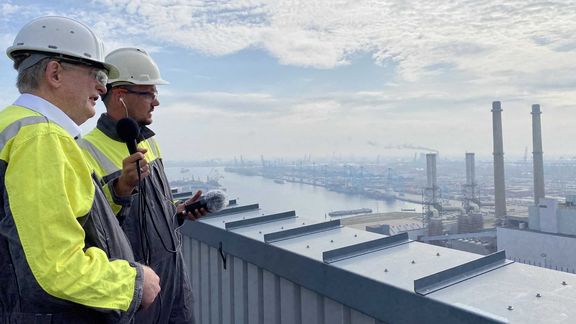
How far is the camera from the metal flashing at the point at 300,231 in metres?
2.24

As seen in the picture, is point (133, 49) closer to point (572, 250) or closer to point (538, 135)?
point (572, 250)

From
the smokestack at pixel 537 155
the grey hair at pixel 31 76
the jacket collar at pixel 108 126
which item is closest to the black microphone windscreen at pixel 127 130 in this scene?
the jacket collar at pixel 108 126

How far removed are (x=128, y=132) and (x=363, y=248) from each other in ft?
3.98

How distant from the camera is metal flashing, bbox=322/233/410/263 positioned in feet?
6.02

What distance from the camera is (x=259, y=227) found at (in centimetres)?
262

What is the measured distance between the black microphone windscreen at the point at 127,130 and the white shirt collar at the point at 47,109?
667 millimetres

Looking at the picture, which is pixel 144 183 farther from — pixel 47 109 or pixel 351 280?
pixel 351 280

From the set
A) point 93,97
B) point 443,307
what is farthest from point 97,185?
point 443,307

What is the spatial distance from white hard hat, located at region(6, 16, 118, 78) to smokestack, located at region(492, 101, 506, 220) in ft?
74.3

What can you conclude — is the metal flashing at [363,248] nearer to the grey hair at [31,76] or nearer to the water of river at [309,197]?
the grey hair at [31,76]

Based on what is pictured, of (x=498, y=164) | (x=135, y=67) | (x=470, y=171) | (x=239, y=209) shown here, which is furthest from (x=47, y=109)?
(x=498, y=164)

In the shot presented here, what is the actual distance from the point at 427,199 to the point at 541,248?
9.01 meters

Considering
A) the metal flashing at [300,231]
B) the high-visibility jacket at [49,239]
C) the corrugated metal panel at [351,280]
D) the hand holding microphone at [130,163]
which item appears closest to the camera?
the high-visibility jacket at [49,239]

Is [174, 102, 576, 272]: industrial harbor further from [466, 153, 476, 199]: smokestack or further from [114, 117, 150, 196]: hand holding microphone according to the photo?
[114, 117, 150, 196]: hand holding microphone
